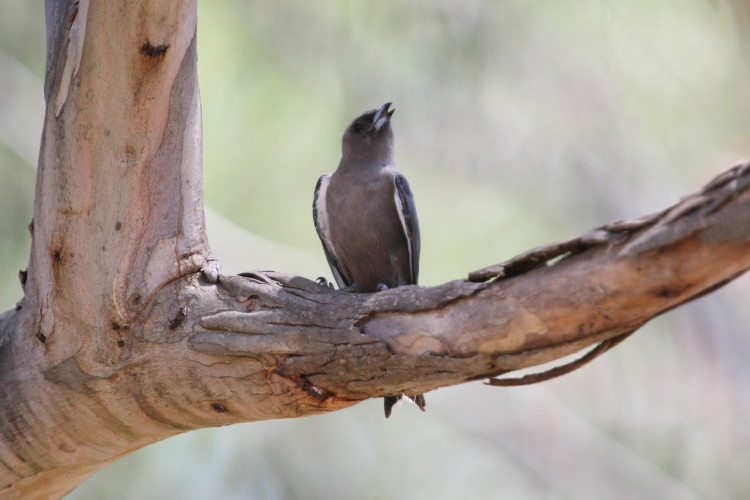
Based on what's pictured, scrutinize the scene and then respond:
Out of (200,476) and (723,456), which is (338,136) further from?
(723,456)

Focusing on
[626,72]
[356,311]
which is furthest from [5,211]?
[626,72]

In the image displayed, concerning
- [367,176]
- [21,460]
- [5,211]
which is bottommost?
[21,460]

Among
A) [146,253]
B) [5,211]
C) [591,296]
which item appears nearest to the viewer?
[591,296]

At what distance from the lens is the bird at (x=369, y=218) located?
4.02 meters

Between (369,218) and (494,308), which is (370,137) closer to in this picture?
(369,218)

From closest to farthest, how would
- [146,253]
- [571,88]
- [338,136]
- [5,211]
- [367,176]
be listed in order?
[146,253], [367,176], [5,211], [338,136], [571,88]

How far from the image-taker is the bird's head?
4.30 m

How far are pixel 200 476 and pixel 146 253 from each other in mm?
3561

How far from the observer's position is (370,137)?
4324 mm

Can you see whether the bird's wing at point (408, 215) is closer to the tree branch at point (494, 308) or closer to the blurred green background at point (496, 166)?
the tree branch at point (494, 308)

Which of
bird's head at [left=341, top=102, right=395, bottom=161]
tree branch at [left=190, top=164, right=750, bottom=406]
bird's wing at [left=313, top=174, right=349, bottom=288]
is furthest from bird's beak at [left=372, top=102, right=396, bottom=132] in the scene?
tree branch at [left=190, top=164, right=750, bottom=406]

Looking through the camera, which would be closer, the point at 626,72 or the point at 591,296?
the point at 591,296

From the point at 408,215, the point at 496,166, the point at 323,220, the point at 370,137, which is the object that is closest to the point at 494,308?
the point at 408,215

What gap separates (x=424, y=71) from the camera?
6.71 meters
